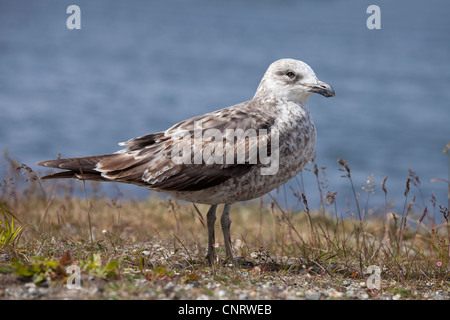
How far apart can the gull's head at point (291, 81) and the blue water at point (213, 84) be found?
185cm

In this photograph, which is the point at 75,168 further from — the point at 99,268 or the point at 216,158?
the point at 99,268

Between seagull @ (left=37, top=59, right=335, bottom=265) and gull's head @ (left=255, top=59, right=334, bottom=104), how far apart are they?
12 centimetres

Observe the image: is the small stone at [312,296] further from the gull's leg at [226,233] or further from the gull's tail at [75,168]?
the gull's tail at [75,168]

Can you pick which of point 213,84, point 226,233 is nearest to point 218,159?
point 226,233

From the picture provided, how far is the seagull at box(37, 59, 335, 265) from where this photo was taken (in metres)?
5.29

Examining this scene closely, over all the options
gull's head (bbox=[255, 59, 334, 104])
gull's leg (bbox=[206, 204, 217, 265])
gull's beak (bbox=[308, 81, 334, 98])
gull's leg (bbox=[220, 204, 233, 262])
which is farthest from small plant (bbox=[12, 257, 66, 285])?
gull's beak (bbox=[308, 81, 334, 98])

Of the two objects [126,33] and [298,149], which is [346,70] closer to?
[126,33]

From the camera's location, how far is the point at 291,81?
5.90m

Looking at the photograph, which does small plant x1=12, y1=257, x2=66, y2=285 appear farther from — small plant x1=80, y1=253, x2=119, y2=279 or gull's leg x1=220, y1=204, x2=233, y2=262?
gull's leg x1=220, y1=204, x2=233, y2=262

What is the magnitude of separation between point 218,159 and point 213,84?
2104 cm

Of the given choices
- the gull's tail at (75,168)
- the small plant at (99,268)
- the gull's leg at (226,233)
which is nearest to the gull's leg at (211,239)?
the gull's leg at (226,233)

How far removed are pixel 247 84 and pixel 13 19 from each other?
26.8 meters

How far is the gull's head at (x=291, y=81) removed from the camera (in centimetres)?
584
